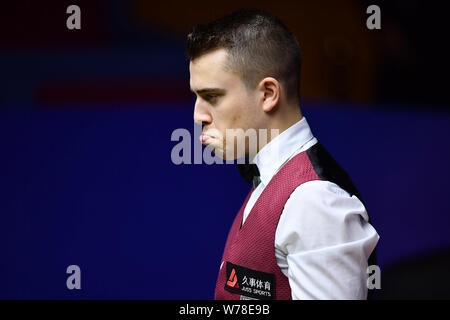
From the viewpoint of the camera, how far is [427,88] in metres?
4.07

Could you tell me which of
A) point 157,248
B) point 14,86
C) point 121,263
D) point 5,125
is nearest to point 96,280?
point 121,263

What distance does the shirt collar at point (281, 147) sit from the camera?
106cm

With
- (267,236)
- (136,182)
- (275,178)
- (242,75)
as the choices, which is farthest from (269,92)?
(136,182)

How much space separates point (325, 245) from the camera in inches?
34.7

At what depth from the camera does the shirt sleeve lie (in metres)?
0.88

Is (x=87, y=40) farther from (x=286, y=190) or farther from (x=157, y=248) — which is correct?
(x=286, y=190)

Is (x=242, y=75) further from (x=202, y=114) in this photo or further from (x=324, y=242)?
(x=324, y=242)

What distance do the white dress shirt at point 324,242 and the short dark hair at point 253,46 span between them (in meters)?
0.24

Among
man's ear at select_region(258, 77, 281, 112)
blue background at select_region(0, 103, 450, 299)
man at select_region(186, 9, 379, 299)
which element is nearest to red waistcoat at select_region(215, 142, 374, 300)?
man at select_region(186, 9, 379, 299)

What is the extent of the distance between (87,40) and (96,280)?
1835 millimetres

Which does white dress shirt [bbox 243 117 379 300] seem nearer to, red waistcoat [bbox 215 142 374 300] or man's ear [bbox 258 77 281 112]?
red waistcoat [bbox 215 142 374 300]

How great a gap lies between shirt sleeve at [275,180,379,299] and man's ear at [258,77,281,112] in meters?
0.20

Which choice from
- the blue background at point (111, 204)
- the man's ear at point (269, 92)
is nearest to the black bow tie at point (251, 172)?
the man's ear at point (269, 92)

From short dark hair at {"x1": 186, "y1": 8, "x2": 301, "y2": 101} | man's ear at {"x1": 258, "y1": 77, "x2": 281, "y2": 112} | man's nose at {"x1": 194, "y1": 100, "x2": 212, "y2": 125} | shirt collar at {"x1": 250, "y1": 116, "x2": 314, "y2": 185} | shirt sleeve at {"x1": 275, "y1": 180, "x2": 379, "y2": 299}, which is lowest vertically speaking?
shirt sleeve at {"x1": 275, "y1": 180, "x2": 379, "y2": 299}
